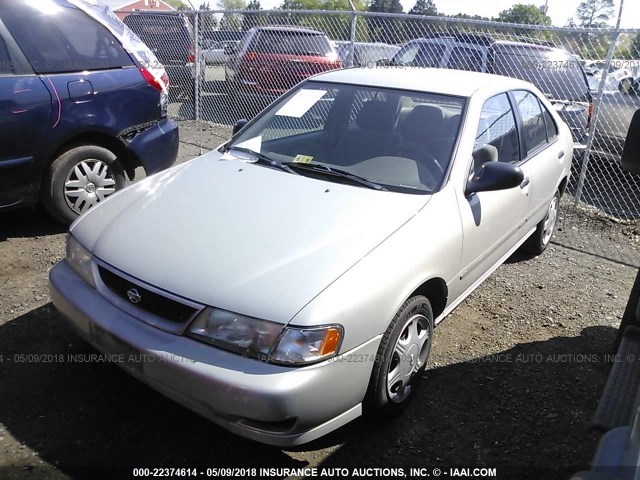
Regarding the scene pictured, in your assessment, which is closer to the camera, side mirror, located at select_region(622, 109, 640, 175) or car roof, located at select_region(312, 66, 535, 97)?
side mirror, located at select_region(622, 109, 640, 175)

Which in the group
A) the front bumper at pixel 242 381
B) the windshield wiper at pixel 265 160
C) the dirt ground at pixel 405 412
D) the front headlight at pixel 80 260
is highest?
the windshield wiper at pixel 265 160

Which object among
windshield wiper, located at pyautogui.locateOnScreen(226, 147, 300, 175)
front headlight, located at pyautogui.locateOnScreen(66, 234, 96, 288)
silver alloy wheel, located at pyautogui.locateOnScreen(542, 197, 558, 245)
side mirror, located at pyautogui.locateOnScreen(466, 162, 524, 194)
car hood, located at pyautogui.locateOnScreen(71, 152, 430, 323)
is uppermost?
side mirror, located at pyautogui.locateOnScreen(466, 162, 524, 194)

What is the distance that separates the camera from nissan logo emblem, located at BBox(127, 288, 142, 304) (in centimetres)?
233

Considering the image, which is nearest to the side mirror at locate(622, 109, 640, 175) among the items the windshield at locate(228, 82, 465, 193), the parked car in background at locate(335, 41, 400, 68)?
the windshield at locate(228, 82, 465, 193)

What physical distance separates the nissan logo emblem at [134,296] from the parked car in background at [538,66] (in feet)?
19.9

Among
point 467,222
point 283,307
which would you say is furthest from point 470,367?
point 283,307

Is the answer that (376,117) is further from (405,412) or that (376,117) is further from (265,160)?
(405,412)

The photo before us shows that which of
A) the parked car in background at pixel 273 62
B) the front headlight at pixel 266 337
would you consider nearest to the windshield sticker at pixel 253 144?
the front headlight at pixel 266 337

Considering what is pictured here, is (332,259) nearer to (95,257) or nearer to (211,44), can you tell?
(95,257)

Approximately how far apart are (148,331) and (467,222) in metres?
1.78

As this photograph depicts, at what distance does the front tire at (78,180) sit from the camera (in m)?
4.35

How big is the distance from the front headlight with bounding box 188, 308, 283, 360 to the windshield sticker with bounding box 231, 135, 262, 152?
160cm

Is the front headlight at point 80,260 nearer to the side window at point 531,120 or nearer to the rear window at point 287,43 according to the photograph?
the side window at point 531,120

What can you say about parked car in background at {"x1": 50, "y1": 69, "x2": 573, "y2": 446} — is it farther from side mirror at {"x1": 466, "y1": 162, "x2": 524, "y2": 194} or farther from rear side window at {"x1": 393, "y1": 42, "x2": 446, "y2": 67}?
rear side window at {"x1": 393, "y1": 42, "x2": 446, "y2": 67}
